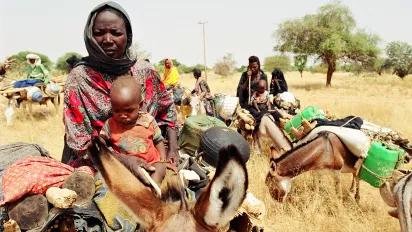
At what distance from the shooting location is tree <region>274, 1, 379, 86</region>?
28.3 m

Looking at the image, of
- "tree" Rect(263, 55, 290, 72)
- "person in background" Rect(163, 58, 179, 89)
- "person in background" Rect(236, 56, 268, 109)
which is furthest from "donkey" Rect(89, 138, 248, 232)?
"tree" Rect(263, 55, 290, 72)

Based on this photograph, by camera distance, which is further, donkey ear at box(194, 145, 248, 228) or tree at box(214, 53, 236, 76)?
tree at box(214, 53, 236, 76)

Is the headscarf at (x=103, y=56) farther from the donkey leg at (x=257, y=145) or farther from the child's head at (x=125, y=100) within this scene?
the donkey leg at (x=257, y=145)

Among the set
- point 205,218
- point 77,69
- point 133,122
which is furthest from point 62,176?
point 205,218

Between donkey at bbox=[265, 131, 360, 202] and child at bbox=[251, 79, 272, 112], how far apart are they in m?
3.02

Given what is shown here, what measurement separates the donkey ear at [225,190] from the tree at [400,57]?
44.8 metres

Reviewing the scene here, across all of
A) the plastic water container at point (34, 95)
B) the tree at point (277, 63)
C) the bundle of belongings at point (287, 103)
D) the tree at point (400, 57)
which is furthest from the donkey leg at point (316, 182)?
the tree at point (277, 63)

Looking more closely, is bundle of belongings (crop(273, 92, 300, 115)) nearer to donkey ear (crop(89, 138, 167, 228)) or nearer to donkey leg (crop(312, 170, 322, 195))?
donkey leg (crop(312, 170, 322, 195))

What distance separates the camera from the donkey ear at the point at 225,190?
0.97 m

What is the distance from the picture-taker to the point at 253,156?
670cm

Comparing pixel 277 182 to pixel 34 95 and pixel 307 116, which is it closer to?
pixel 307 116

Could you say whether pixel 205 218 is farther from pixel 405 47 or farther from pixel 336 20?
pixel 405 47

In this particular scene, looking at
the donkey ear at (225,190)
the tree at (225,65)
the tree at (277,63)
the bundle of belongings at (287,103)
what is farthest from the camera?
the tree at (277,63)

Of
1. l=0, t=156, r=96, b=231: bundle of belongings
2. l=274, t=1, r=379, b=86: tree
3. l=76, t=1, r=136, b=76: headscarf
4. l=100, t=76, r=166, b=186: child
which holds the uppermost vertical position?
l=76, t=1, r=136, b=76: headscarf
